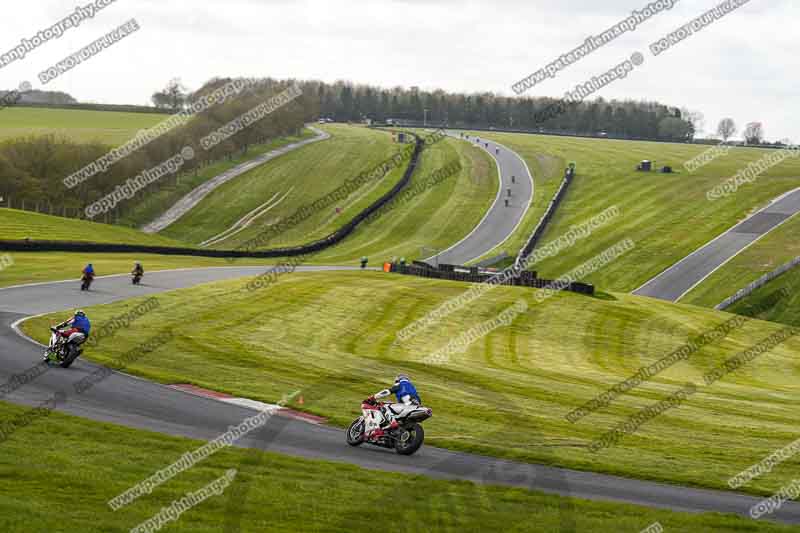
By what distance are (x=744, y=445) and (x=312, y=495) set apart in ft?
43.1

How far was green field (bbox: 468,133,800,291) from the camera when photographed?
82.6 metres

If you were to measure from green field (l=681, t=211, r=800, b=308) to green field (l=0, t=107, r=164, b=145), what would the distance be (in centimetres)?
9763

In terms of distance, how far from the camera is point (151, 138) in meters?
122

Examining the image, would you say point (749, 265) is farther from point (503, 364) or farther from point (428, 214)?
point (503, 364)

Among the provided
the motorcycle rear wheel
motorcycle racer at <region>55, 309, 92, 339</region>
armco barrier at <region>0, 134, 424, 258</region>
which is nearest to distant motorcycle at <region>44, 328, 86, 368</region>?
motorcycle racer at <region>55, 309, 92, 339</region>

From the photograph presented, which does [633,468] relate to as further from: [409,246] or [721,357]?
[409,246]

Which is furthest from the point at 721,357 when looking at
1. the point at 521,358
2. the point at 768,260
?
the point at 768,260

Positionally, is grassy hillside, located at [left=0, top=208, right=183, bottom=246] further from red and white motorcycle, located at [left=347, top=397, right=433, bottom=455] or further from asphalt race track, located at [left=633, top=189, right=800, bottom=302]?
red and white motorcycle, located at [left=347, top=397, right=433, bottom=455]

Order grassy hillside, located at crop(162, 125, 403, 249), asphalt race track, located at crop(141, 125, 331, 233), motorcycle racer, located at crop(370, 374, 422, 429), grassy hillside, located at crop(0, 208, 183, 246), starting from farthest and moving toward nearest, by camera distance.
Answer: asphalt race track, located at crop(141, 125, 331, 233) < grassy hillside, located at crop(162, 125, 403, 249) < grassy hillside, located at crop(0, 208, 183, 246) < motorcycle racer, located at crop(370, 374, 422, 429)

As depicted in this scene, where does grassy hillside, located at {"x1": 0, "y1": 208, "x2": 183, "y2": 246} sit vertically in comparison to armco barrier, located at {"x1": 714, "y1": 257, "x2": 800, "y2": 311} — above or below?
above

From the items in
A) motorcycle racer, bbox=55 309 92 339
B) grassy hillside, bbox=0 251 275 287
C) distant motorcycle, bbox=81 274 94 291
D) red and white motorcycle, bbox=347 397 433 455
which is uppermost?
motorcycle racer, bbox=55 309 92 339

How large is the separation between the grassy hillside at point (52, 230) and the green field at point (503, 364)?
Result: 20803mm

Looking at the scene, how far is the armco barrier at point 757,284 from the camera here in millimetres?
66812

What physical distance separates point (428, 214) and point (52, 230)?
48780 millimetres
